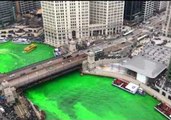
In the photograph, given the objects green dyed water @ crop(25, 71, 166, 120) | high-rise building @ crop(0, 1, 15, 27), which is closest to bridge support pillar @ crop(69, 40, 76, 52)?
green dyed water @ crop(25, 71, 166, 120)

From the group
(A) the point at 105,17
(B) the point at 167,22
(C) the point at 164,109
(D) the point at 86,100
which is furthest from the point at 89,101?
(B) the point at 167,22

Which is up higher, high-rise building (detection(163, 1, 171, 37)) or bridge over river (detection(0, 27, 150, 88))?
high-rise building (detection(163, 1, 171, 37))

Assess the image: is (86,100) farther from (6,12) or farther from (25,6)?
(25,6)

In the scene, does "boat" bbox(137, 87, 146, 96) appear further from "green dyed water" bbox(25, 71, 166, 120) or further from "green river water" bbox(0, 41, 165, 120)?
"green dyed water" bbox(25, 71, 166, 120)

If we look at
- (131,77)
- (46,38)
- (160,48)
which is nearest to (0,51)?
(46,38)

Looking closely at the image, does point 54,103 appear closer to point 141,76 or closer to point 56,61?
point 56,61
